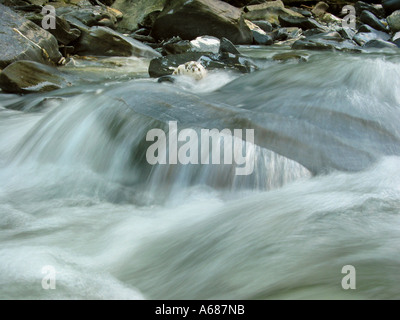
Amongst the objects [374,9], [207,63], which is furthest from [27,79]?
[374,9]

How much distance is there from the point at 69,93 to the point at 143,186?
3289mm

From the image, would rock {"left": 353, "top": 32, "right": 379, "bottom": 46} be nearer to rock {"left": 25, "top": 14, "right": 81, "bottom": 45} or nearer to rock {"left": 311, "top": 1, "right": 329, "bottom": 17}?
rock {"left": 25, "top": 14, "right": 81, "bottom": 45}

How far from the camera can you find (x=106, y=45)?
32.0 ft

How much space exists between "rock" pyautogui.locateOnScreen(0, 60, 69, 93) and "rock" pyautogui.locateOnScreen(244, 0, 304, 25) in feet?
34.9

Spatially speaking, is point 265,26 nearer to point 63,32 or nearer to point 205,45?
point 205,45

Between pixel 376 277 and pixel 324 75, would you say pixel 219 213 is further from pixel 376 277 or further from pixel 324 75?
pixel 324 75

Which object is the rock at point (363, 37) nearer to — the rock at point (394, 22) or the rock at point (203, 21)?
the rock at point (394, 22)

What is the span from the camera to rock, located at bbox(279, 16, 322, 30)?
14.8 metres

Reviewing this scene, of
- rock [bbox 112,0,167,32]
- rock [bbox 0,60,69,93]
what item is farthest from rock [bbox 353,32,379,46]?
rock [bbox 0,60,69,93]

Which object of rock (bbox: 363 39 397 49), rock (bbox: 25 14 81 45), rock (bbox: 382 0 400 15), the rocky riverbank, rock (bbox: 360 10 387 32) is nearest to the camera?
the rocky riverbank

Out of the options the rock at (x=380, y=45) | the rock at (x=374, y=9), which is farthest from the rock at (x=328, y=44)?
the rock at (x=374, y=9)

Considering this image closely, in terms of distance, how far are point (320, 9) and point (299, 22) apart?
474 centimetres

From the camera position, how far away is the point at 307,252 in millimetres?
2105

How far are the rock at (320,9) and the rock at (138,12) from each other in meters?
7.35
